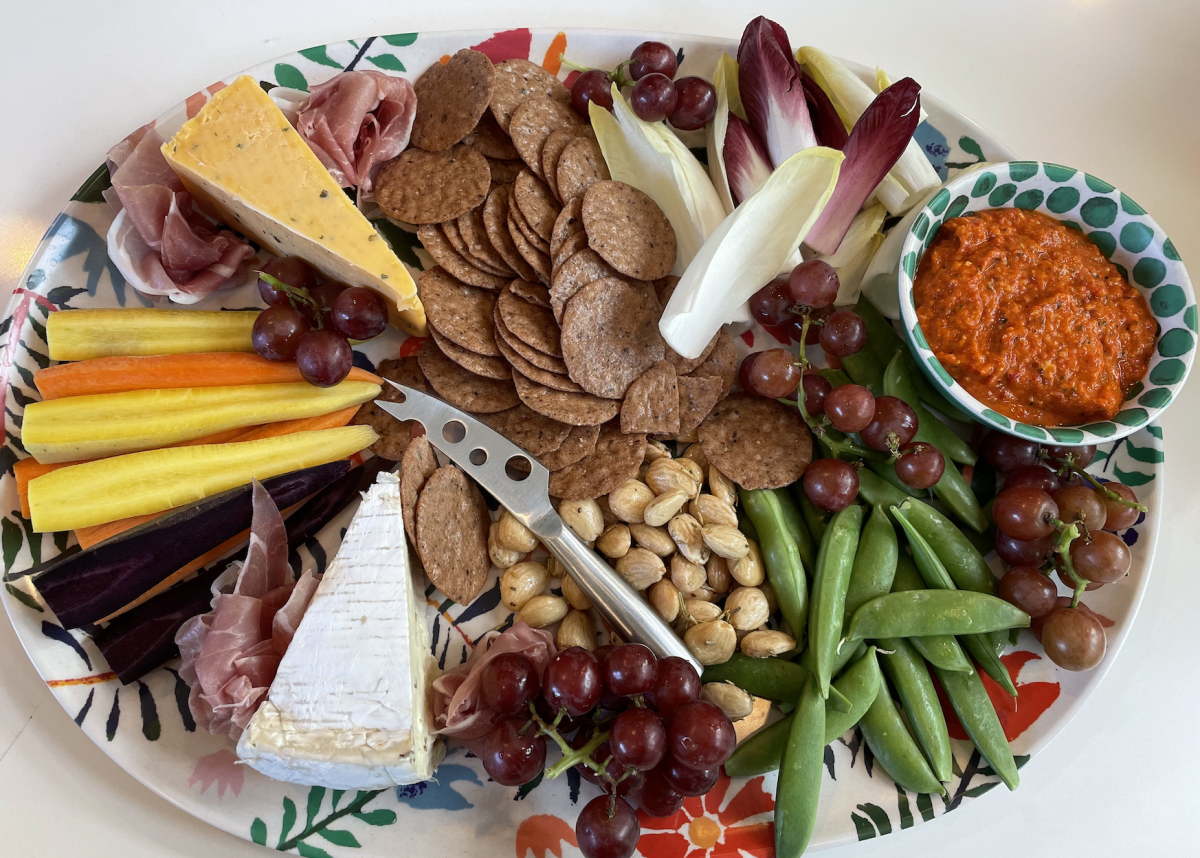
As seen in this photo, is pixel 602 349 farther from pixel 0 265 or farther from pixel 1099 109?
pixel 1099 109

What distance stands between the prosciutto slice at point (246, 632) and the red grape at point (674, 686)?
725 millimetres

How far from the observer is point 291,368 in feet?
5.14

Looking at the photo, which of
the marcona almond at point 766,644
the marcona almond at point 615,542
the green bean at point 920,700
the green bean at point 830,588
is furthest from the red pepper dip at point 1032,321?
the marcona almond at point 615,542

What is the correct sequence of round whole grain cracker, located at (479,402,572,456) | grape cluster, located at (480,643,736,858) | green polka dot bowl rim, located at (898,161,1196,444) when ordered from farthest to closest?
round whole grain cracker, located at (479,402,572,456), green polka dot bowl rim, located at (898,161,1196,444), grape cluster, located at (480,643,736,858)

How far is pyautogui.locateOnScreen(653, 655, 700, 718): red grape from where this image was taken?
1.32m

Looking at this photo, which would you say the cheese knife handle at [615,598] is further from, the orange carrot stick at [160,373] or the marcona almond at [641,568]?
the orange carrot stick at [160,373]

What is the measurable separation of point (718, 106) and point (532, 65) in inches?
18.1

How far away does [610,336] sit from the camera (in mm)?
1579

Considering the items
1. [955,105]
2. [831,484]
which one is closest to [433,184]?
[831,484]

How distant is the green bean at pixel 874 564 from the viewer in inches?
59.9

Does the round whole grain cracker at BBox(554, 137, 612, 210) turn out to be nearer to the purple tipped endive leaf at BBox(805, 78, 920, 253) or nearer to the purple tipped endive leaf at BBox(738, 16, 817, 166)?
the purple tipped endive leaf at BBox(738, 16, 817, 166)

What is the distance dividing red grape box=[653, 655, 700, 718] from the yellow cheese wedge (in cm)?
90

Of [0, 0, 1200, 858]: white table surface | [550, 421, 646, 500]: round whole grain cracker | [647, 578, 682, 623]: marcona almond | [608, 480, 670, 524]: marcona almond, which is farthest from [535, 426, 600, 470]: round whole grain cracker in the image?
[0, 0, 1200, 858]: white table surface

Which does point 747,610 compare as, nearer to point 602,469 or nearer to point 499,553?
point 602,469
